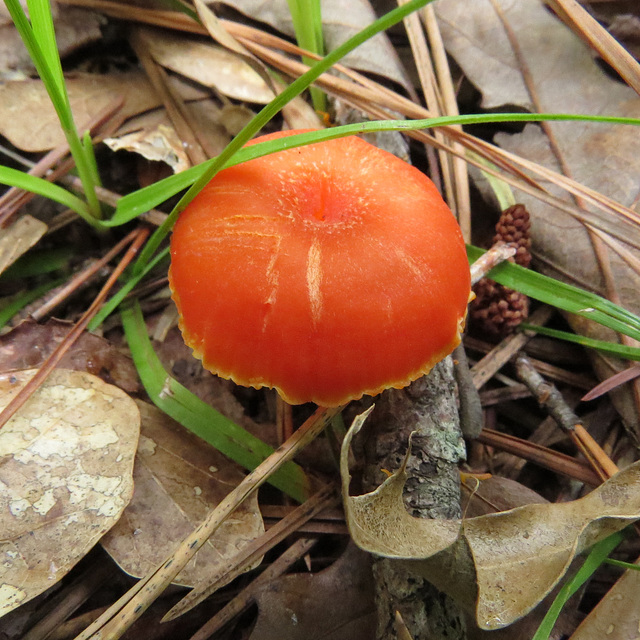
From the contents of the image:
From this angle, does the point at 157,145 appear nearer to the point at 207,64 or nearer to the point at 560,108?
the point at 207,64

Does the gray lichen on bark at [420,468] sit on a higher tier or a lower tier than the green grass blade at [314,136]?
lower

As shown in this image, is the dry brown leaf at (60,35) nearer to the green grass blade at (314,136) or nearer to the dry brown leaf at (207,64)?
the dry brown leaf at (207,64)

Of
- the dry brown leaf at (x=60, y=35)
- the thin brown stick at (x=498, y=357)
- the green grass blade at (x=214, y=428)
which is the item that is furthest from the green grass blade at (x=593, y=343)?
the dry brown leaf at (x=60, y=35)

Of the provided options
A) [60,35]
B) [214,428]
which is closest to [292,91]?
[214,428]

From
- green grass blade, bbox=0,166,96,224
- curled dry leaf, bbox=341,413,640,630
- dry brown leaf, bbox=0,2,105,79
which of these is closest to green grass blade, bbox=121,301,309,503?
curled dry leaf, bbox=341,413,640,630

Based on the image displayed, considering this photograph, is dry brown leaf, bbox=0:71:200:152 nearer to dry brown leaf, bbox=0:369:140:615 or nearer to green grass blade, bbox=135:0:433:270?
green grass blade, bbox=135:0:433:270

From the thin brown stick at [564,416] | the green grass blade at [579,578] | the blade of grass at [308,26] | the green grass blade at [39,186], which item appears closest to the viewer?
the green grass blade at [579,578]
